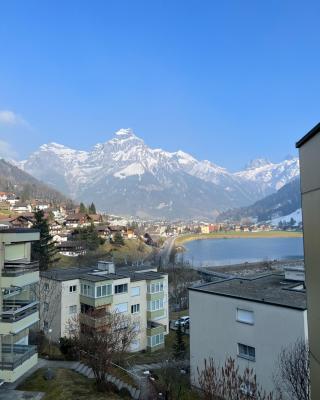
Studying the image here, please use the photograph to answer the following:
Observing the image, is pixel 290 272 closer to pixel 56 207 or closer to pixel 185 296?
pixel 185 296

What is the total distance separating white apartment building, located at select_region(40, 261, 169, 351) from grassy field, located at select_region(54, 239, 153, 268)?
34322 millimetres

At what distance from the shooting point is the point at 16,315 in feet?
57.3

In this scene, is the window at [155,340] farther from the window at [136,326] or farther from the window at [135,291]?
the window at [135,291]

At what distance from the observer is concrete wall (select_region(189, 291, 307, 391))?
55.1 ft

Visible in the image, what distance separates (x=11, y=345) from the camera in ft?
57.2

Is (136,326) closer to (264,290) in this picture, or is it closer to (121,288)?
(121,288)

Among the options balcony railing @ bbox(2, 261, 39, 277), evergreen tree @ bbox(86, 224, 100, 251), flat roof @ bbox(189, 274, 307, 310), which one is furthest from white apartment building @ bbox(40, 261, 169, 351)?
evergreen tree @ bbox(86, 224, 100, 251)

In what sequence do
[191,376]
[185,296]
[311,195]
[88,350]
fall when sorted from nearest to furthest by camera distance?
[311,195] < [88,350] < [191,376] < [185,296]

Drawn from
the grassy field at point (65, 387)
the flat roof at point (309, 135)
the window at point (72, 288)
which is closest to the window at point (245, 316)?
the grassy field at point (65, 387)

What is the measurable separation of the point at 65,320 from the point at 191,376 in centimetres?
1367

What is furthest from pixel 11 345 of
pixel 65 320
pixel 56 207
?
pixel 56 207

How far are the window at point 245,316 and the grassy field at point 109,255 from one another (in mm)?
51466

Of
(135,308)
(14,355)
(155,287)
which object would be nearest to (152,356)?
(135,308)

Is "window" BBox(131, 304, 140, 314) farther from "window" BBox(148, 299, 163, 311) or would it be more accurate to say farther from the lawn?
the lawn
